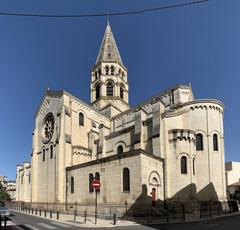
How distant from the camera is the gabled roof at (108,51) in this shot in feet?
179

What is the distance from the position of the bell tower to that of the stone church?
14.5 feet

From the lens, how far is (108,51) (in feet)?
184

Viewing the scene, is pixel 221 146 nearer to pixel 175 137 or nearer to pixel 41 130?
pixel 175 137

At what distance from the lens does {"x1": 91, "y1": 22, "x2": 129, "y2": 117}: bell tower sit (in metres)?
52.0

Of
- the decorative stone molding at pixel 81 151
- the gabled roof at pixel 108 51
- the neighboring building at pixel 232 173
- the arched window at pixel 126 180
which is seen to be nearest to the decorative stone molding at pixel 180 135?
the arched window at pixel 126 180

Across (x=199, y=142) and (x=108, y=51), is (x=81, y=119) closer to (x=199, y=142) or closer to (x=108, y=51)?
(x=199, y=142)

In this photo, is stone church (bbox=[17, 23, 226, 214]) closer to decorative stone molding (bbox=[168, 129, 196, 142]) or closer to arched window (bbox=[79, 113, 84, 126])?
arched window (bbox=[79, 113, 84, 126])

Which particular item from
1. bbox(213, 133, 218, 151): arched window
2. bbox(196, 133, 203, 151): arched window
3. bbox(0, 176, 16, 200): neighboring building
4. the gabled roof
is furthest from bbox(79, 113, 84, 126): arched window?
bbox(0, 176, 16, 200): neighboring building

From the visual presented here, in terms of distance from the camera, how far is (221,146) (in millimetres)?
34688

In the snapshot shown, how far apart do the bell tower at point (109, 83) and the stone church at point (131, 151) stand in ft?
14.5

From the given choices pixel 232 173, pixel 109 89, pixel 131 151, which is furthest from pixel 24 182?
pixel 232 173

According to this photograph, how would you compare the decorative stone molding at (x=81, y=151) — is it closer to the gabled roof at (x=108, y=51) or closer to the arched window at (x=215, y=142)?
the arched window at (x=215, y=142)

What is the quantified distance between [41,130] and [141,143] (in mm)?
18420

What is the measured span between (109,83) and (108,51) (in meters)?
6.91
